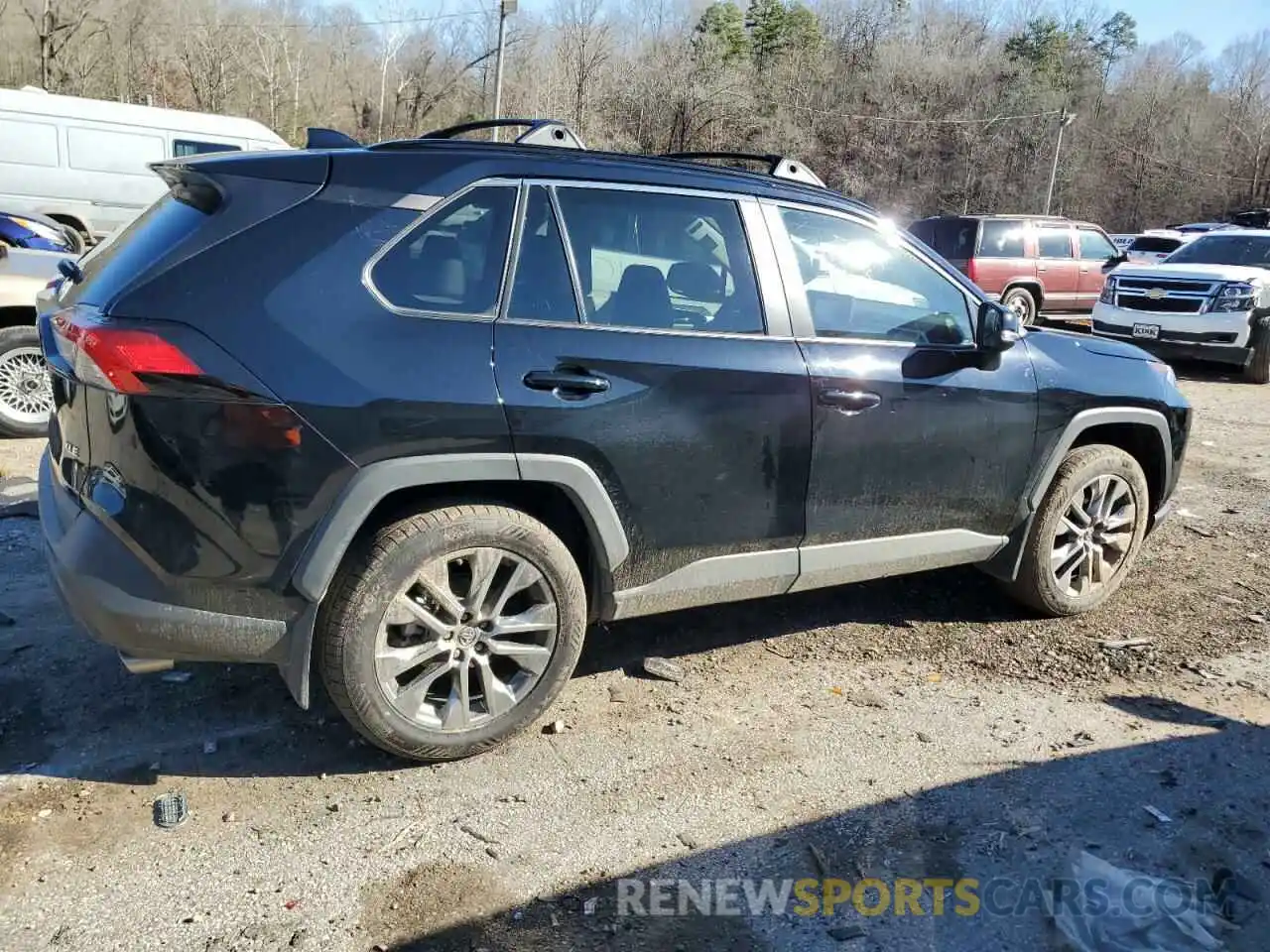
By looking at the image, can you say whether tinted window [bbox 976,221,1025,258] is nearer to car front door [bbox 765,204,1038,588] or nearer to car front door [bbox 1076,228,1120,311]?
Answer: car front door [bbox 1076,228,1120,311]

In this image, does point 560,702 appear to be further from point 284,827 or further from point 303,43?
point 303,43

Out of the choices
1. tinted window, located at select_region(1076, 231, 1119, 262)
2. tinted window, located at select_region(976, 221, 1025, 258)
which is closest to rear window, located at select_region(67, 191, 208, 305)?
tinted window, located at select_region(976, 221, 1025, 258)

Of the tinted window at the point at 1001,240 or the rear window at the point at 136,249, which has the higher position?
the tinted window at the point at 1001,240

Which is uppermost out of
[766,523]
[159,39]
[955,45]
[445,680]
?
[955,45]

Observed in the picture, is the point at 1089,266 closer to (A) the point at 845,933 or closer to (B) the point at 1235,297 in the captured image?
(B) the point at 1235,297

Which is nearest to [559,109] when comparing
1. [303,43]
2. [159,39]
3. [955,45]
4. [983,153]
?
[303,43]

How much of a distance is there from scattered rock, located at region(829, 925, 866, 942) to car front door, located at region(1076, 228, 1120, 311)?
16240 millimetres

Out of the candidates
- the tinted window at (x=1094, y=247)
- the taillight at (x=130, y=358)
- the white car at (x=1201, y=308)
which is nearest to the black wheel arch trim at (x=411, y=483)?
the taillight at (x=130, y=358)

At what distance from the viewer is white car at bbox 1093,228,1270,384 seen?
11586 mm

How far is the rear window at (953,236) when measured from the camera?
15.6 meters

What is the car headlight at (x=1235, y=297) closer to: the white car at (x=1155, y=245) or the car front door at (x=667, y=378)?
the car front door at (x=667, y=378)

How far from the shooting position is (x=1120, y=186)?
54594mm

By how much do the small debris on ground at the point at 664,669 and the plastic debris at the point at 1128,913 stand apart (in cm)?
152

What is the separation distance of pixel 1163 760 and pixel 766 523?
5.06 feet
